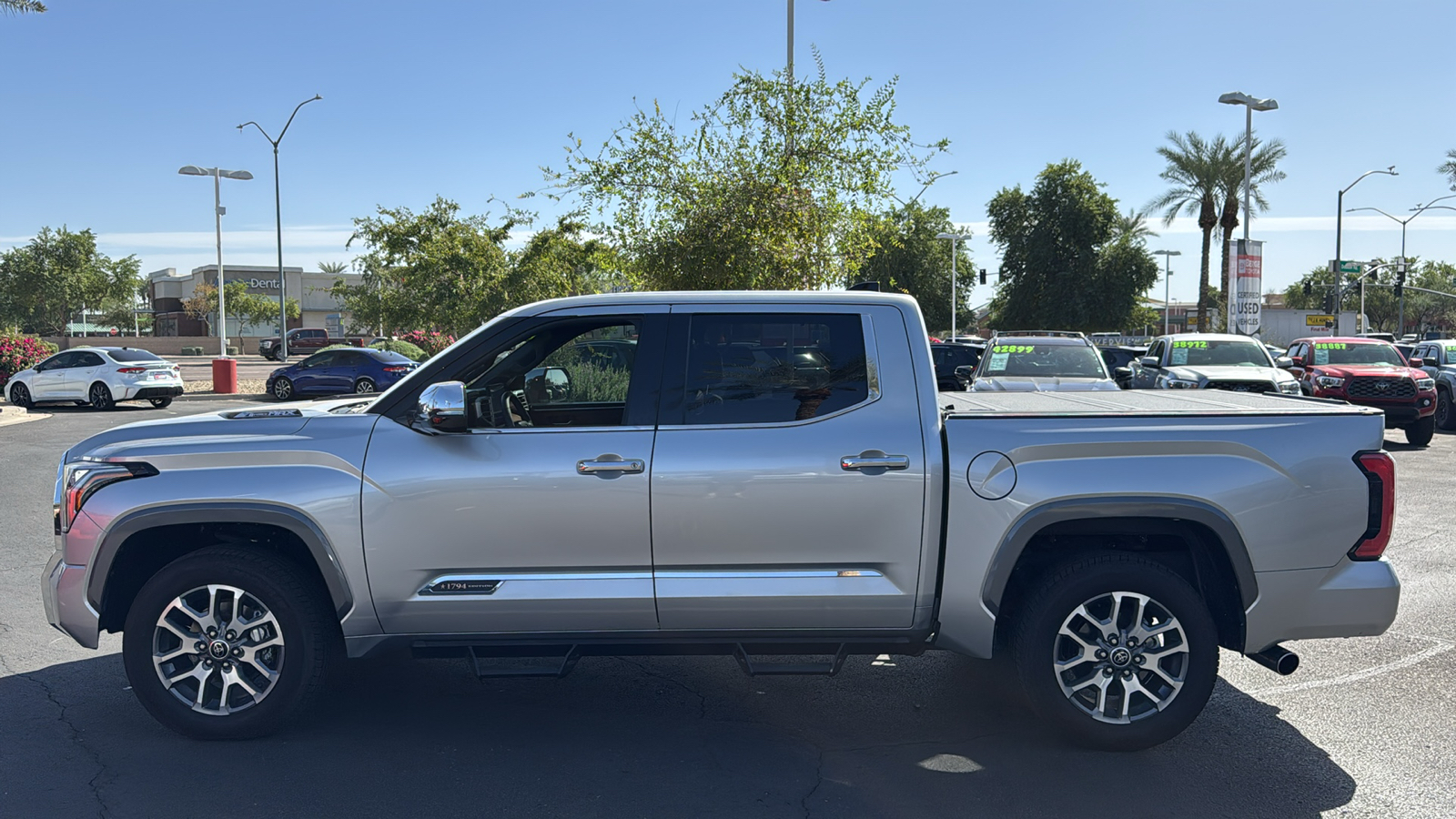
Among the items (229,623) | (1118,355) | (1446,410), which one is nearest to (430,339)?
(1118,355)

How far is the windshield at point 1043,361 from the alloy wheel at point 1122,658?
35.2 feet

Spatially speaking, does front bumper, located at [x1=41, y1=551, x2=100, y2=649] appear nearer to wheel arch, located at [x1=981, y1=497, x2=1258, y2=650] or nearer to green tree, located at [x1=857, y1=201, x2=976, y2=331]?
wheel arch, located at [x1=981, y1=497, x2=1258, y2=650]

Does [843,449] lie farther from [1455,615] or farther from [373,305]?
[373,305]

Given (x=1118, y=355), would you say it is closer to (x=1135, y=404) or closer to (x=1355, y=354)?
(x=1355, y=354)

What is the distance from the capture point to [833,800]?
154 inches

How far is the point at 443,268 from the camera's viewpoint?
3262 centimetres

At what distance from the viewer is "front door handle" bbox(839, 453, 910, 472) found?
13.6 feet

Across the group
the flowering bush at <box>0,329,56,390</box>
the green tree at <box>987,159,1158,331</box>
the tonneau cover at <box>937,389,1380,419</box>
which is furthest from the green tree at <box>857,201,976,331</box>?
the tonneau cover at <box>937,389,1380,419</box>

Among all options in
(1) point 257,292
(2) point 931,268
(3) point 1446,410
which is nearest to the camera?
(3) point 1446,410

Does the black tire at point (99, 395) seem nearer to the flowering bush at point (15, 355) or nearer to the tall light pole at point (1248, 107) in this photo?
the flowering bush at point (15, 355)

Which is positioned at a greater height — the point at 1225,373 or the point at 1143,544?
the point at 1225,373

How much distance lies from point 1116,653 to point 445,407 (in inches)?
111

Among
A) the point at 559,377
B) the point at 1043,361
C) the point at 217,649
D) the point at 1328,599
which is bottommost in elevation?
the point at 217,649

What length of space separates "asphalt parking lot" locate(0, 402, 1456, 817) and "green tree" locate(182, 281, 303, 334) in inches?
2973
